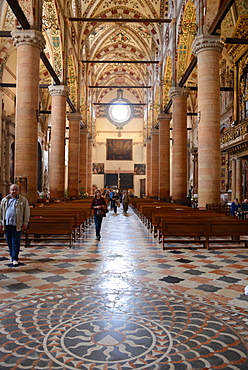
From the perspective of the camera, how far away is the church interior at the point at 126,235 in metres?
3.03

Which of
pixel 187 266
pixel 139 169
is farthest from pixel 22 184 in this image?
pixel 139 169

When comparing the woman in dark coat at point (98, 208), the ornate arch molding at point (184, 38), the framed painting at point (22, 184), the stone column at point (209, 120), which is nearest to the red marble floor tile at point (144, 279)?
the woman in dark coat at point (98, 208)

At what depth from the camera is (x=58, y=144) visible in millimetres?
19578

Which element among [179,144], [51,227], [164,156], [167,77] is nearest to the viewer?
[51,227]

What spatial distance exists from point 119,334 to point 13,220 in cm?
381

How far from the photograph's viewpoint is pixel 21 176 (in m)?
12.2

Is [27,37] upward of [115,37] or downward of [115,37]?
downward

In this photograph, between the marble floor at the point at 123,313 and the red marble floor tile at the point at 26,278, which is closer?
the marble floor at the point at 123,313

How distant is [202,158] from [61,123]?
10.6m

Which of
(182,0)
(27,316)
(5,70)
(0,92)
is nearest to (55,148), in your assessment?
(0,92)

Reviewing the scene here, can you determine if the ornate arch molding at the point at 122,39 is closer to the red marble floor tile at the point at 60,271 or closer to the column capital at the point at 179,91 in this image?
the column capital at the point at 179,91

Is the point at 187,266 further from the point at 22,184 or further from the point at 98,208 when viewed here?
the point at 22,184

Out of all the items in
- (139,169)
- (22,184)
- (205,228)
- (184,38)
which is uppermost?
(184,38)

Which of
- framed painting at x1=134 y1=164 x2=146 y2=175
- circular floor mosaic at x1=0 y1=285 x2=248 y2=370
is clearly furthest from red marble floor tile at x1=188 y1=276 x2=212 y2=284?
framed painting at x1=134 y1=164 x2=146 y2=175
